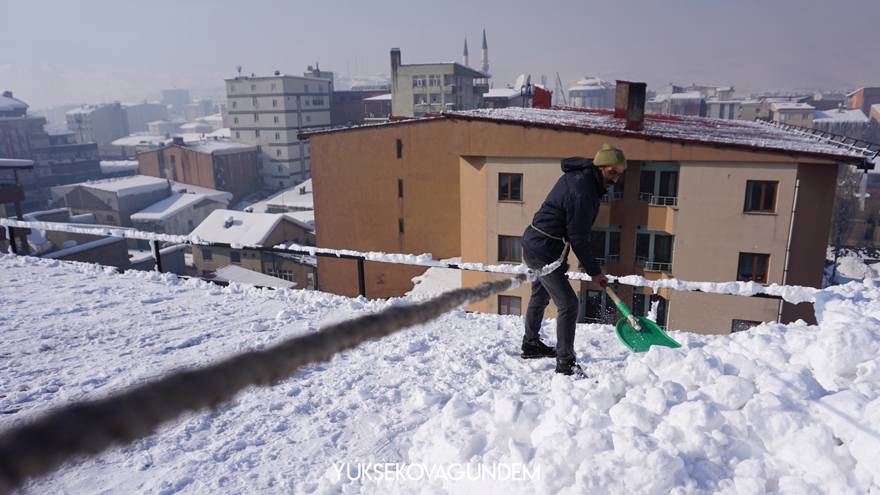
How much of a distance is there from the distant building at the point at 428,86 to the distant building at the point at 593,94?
7848 centimetres

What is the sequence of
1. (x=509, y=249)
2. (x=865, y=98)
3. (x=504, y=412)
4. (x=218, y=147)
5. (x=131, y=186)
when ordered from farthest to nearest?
1. (x=865, y=98)
2. (x=218, y=147)
3. (x=131, y=186)
4. (x=509, y=249)
5. (x=504, y=412)

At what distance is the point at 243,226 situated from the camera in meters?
39.2

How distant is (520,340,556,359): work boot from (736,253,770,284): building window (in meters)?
17.0

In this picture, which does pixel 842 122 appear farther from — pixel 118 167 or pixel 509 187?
pixel 118 167

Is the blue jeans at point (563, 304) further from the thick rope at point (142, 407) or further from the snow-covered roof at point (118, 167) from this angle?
the snow-covered roof at point (118, 167)

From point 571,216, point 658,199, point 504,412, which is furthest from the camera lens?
point 658,199

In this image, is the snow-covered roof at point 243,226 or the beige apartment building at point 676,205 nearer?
the beige apartment building at point 676,205

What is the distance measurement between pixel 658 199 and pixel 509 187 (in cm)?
594

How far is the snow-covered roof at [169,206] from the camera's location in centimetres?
5438

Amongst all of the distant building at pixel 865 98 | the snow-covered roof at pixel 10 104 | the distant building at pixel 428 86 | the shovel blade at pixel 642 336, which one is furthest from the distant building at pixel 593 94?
the shovel blade at pixel 642 336


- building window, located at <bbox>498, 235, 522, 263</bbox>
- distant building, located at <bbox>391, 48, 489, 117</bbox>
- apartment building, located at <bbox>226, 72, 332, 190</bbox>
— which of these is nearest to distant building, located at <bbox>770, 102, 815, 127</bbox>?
distant building, located at <bbox>391, 48, 489, 117</bbox>

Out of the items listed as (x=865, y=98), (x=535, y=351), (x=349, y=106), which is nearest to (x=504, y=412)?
(x=535, y=351)

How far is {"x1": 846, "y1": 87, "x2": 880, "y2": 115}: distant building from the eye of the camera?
103062 millimetres

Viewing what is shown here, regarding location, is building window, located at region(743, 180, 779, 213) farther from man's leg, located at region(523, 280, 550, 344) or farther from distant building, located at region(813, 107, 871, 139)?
distant building, located at region(813, 107, 871, 139)
